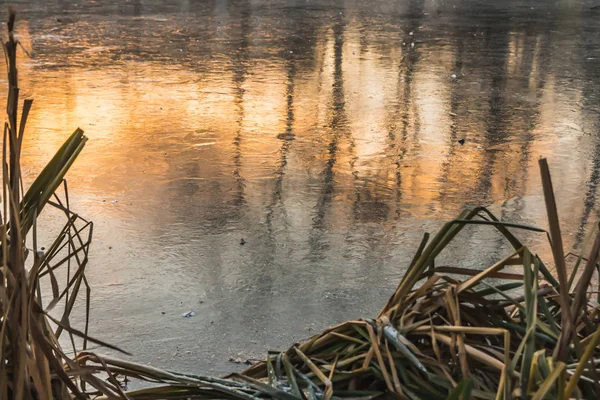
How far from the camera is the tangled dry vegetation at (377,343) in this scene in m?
1.12

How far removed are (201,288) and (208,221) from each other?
2.49ft

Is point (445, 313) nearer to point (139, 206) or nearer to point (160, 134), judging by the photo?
point (139, 206)

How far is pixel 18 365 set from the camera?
111cm

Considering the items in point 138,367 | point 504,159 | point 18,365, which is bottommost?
point 504,159

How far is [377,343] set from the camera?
145 cm

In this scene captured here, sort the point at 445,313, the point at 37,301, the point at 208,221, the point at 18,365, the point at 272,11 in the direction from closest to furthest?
the point at 18,365 → the point at 37,301 → the point at 445,313 → the point at 208,221 → the point at 272,11

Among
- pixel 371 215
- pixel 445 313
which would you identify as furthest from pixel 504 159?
pixel 445 313

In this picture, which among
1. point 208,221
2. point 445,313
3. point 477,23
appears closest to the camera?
point 445,313

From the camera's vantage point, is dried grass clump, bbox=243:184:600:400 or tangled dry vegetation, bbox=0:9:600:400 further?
dried grass clump, bbox=243:184:600:400

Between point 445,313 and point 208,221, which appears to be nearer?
point 445,313

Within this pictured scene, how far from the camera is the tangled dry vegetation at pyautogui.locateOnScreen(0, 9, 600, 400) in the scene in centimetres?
112

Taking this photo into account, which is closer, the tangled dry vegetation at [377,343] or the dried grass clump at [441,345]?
the tangled dry vegetation at [377,343]

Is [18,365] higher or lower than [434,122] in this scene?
higher

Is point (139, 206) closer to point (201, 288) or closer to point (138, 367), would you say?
point (201, 288)
